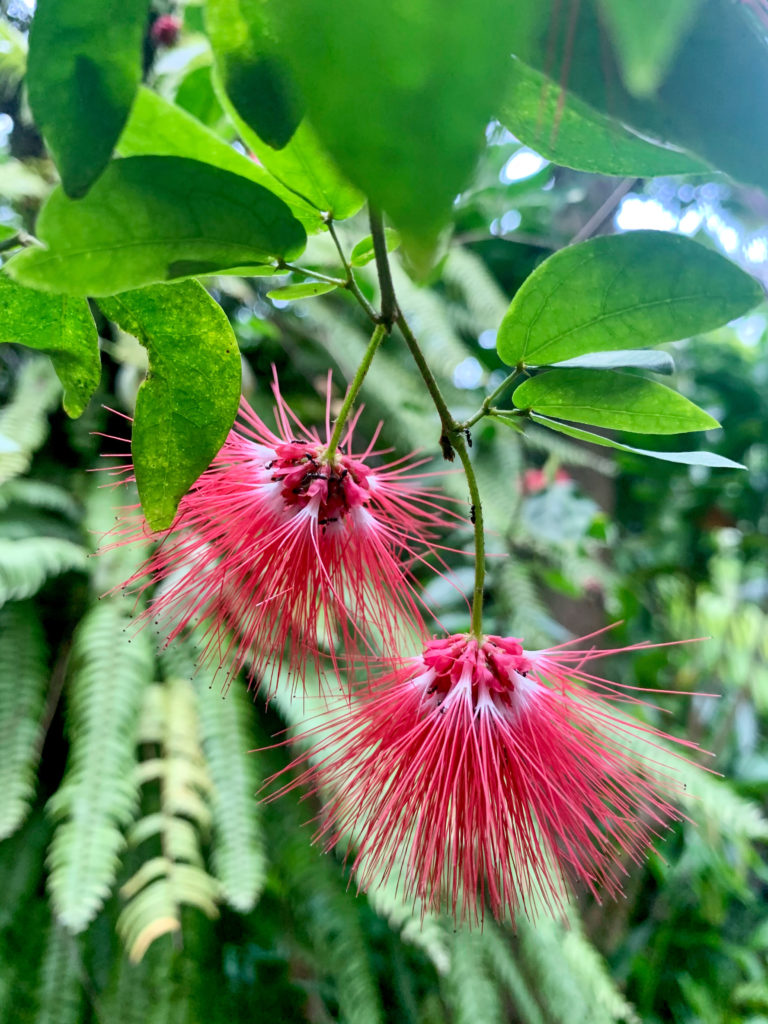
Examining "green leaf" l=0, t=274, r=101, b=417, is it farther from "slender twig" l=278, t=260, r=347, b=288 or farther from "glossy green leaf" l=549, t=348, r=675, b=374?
"glossy green leaf" l=549, t=348, r=675, b=374

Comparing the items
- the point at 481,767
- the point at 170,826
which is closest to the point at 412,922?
the point at 170,826

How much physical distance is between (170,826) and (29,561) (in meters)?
0.35

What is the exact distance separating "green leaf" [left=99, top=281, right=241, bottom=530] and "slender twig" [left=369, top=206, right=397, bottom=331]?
0.06m

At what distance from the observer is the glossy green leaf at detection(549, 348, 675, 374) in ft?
0.96

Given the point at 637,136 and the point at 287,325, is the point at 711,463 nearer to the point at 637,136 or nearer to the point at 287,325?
the point at 637,136

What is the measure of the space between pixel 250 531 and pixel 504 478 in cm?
89

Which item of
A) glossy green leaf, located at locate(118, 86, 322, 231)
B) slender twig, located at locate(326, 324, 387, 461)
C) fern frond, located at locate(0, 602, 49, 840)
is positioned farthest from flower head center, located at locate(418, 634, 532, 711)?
fern frond, located at locate(0, 602, 49, 840)

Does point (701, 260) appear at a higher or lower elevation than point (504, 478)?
lower

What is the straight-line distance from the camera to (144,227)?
0.21m

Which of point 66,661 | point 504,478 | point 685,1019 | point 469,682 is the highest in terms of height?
point 504,478

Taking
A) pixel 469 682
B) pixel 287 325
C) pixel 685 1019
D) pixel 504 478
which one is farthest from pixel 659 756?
pixel 287 325

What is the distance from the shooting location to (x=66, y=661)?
1.06 m

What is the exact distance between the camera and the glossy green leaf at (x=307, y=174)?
26 centimetres

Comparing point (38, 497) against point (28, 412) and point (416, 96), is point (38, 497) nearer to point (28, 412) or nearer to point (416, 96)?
point (28, 412)
